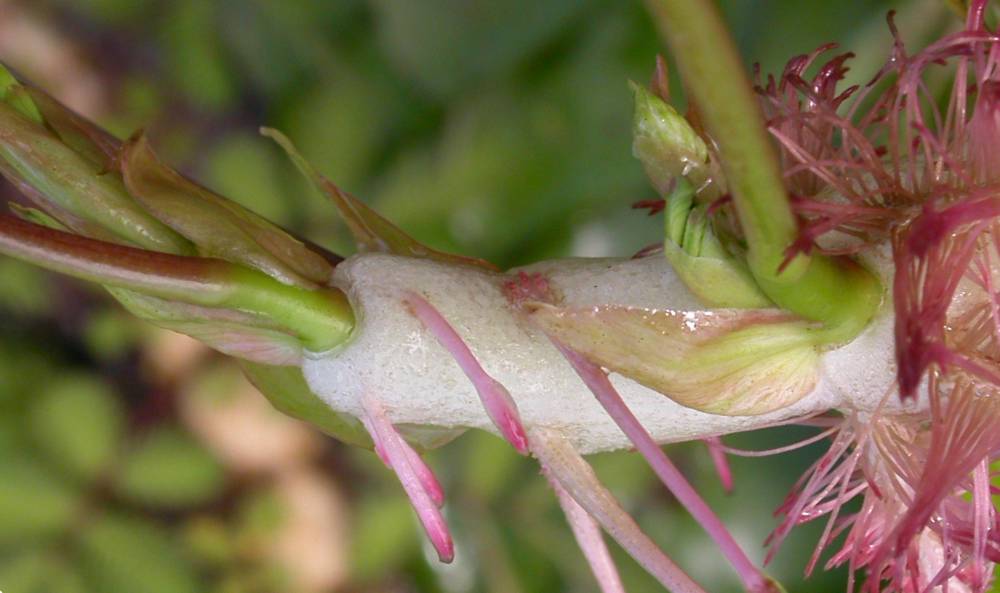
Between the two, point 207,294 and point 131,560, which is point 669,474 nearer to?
point 207,294

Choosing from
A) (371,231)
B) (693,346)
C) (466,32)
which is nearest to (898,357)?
(693,346)

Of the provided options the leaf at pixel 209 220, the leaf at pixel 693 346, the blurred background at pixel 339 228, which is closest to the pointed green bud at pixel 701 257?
the leaf at pixel 693 346

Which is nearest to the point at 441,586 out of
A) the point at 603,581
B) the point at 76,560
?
the point at 76,560

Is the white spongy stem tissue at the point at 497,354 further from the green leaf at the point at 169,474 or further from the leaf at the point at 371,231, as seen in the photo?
the green leaf at the point at 169,474

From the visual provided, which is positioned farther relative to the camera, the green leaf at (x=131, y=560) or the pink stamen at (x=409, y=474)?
the green leaf at (x=131, y=560)

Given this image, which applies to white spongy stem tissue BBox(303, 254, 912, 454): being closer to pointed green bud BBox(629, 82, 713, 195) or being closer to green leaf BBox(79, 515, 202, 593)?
pointed green bud BBox(629, 82, 713, 195)

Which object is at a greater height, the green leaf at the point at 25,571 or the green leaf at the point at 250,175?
the green leaf at the point at 250,175

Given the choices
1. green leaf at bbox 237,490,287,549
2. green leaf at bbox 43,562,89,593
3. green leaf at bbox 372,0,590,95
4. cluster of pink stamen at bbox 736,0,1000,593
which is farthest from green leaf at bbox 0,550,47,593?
cluster of pink stamen at bbox 736,0,1000,593
